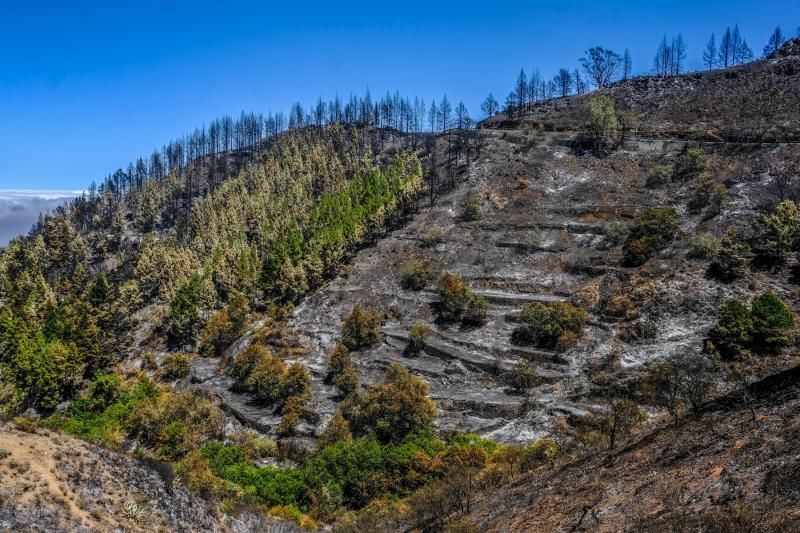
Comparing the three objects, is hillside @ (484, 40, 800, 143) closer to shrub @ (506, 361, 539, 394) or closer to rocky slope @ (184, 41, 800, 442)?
rocky slope @ (184, 41, 800, 442)

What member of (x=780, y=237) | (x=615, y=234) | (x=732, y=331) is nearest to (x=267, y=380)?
(x=732, y=331)

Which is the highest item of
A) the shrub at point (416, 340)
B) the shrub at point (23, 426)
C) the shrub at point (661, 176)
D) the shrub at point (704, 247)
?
the shrub at point (661, 176)

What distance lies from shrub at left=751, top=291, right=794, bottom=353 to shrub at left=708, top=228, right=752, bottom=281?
24.7 feet

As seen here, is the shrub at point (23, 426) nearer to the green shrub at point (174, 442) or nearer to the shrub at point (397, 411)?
the green shrub at point (174, 442)

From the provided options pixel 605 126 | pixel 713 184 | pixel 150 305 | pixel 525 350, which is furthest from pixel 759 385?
pixel 150 305

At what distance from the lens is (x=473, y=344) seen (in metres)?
52.5

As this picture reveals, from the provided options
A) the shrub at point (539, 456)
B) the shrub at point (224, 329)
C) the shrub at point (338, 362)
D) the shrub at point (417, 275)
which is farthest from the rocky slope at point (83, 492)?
the shrub at point (224, 329)

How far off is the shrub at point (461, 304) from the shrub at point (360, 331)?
310 inches

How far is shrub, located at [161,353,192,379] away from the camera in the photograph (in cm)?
6341

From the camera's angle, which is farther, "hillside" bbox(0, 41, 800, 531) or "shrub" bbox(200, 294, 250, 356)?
"shrub" bbox(200, 294, 250, 356)

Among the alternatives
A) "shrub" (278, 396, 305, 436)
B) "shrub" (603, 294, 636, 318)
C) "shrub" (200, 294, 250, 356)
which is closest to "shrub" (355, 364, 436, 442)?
→ "shrub" (278, 396, 305, 436)

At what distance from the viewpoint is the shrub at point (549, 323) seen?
1935 inches

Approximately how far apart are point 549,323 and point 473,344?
7905mm

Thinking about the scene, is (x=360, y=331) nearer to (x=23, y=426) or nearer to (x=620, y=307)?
(x=620, y=307)
